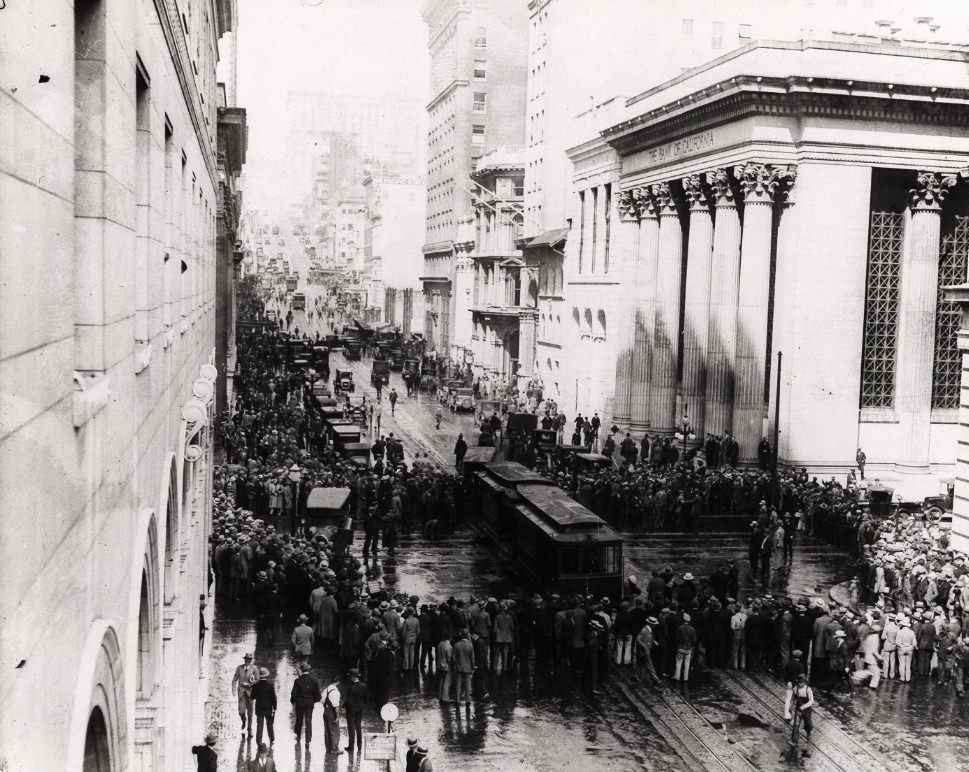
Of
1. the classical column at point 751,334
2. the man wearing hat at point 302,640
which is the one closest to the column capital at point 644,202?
the classical column at point 751,334

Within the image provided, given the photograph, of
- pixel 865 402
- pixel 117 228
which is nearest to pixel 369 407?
pixel 865 402

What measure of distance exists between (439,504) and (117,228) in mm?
26254

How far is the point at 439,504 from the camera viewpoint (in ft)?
109

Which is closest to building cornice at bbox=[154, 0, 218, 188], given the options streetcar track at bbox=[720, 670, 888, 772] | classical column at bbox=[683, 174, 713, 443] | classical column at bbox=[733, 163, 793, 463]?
streetcar track at bbox=[720, 670, 888, 772]

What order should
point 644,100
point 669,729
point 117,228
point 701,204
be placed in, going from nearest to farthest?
point 117,228
point 669,729
point 701,204
point 644,100

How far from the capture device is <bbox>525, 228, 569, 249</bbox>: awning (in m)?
65.8

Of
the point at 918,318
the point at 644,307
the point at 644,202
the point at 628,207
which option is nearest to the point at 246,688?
the point at 918,318

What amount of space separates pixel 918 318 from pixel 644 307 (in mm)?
13123

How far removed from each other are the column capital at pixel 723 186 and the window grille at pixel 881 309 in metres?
4.96

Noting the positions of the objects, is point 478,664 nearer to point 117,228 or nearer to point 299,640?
point 299,640

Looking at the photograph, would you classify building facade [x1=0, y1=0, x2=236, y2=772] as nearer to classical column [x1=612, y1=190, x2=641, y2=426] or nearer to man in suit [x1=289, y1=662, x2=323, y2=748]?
man in suit [x1=289, y1=662, x2=323, y2=748]

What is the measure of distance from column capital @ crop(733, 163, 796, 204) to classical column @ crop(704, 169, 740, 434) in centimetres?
198

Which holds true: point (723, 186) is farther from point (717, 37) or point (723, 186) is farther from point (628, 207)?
point (717, 37)

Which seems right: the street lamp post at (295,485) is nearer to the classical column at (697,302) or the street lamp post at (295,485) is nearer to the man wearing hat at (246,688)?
the man wearing hat at (246,688)
